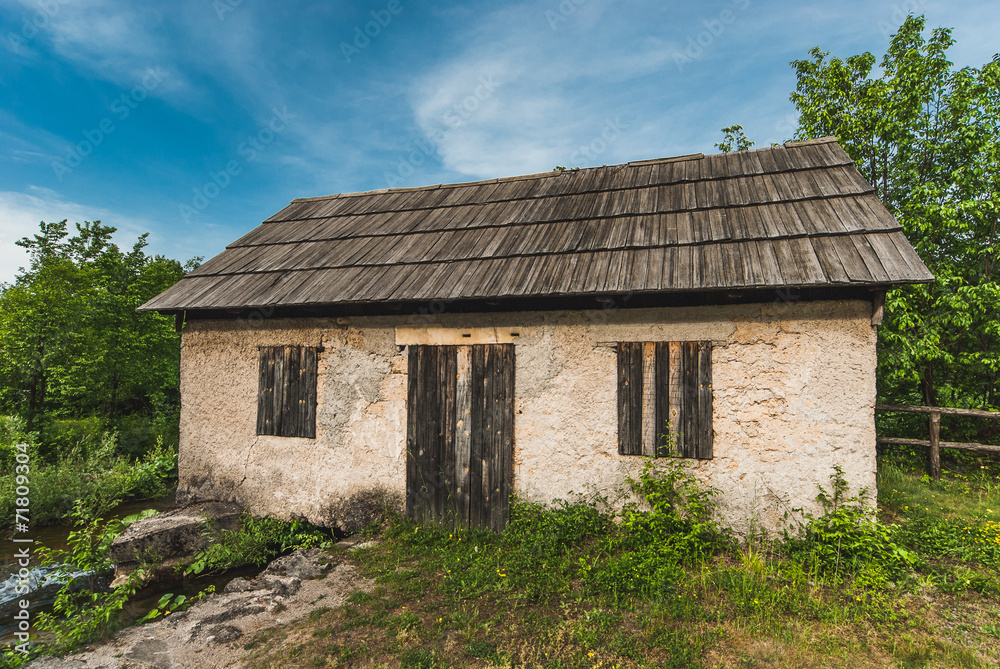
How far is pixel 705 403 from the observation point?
14.5ft

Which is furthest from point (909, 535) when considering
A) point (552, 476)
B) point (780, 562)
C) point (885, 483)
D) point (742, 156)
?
point (742, 156)

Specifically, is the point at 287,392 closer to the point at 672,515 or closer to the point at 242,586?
the point at 242,586

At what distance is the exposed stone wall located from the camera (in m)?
4.14

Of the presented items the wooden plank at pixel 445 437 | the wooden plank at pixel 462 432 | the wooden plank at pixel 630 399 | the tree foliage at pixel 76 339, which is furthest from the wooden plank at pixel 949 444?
the tree foliage at pixel 76 339

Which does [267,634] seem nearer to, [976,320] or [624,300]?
[624,300]

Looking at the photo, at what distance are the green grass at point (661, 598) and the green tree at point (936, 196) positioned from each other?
3.76 meters

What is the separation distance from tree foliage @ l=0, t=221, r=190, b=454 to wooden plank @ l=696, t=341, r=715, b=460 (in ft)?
38.6

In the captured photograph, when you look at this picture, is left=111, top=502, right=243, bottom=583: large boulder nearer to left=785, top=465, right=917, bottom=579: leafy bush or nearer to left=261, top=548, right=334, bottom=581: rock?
left=261, top=548, right=334, bottom=581: rock

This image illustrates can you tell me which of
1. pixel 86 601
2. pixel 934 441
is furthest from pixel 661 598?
pixel 934 441

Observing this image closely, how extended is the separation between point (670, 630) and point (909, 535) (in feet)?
10.3

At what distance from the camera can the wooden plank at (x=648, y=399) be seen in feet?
14.8

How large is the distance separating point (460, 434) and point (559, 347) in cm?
155

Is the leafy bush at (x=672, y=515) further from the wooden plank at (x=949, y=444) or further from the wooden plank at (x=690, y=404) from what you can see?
the wooden plank at (x=949, y=444)

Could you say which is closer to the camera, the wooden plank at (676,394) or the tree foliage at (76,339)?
the wooden plank at (676,394)
